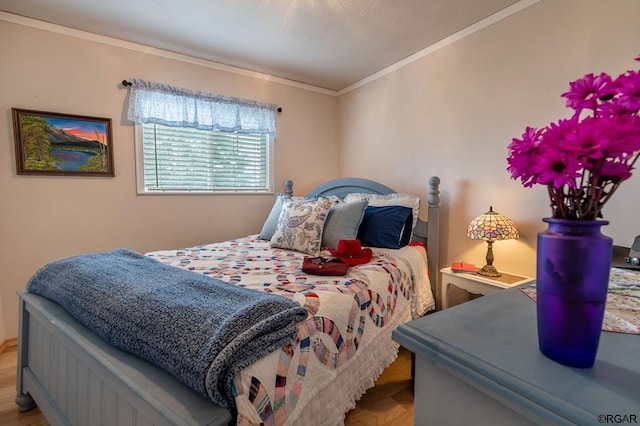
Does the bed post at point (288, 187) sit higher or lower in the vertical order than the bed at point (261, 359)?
higher

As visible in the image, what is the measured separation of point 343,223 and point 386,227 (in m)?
0.33

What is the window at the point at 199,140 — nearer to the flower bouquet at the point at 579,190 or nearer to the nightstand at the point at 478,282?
the nightstand at the point at 478,282

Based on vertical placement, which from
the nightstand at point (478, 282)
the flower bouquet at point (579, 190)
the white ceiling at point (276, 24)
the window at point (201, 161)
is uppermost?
the white ceiling at point (276, 24)

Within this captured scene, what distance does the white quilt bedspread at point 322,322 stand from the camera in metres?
0.95

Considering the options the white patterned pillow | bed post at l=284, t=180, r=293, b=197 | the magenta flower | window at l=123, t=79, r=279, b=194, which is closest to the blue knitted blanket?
the magenta flower

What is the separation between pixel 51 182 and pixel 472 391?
2.96 metres

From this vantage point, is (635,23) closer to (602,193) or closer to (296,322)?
(602,193)

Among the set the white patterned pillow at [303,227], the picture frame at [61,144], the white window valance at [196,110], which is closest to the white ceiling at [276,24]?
the white window valance at [196,110]

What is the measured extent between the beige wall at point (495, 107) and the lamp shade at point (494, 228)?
15 centimetres

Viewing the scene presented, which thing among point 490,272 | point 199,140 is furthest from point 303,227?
point 199,140

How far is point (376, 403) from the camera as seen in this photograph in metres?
1.68

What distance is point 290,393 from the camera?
1010 mm

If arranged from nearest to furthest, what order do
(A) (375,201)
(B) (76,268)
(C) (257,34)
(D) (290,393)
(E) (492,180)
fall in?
(D) (290,393) < (B) (76,268) < (E) (492,180) < (C) (257,34) < (A) (375,201)

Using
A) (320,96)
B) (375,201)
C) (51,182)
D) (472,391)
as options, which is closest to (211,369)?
(472,391)
